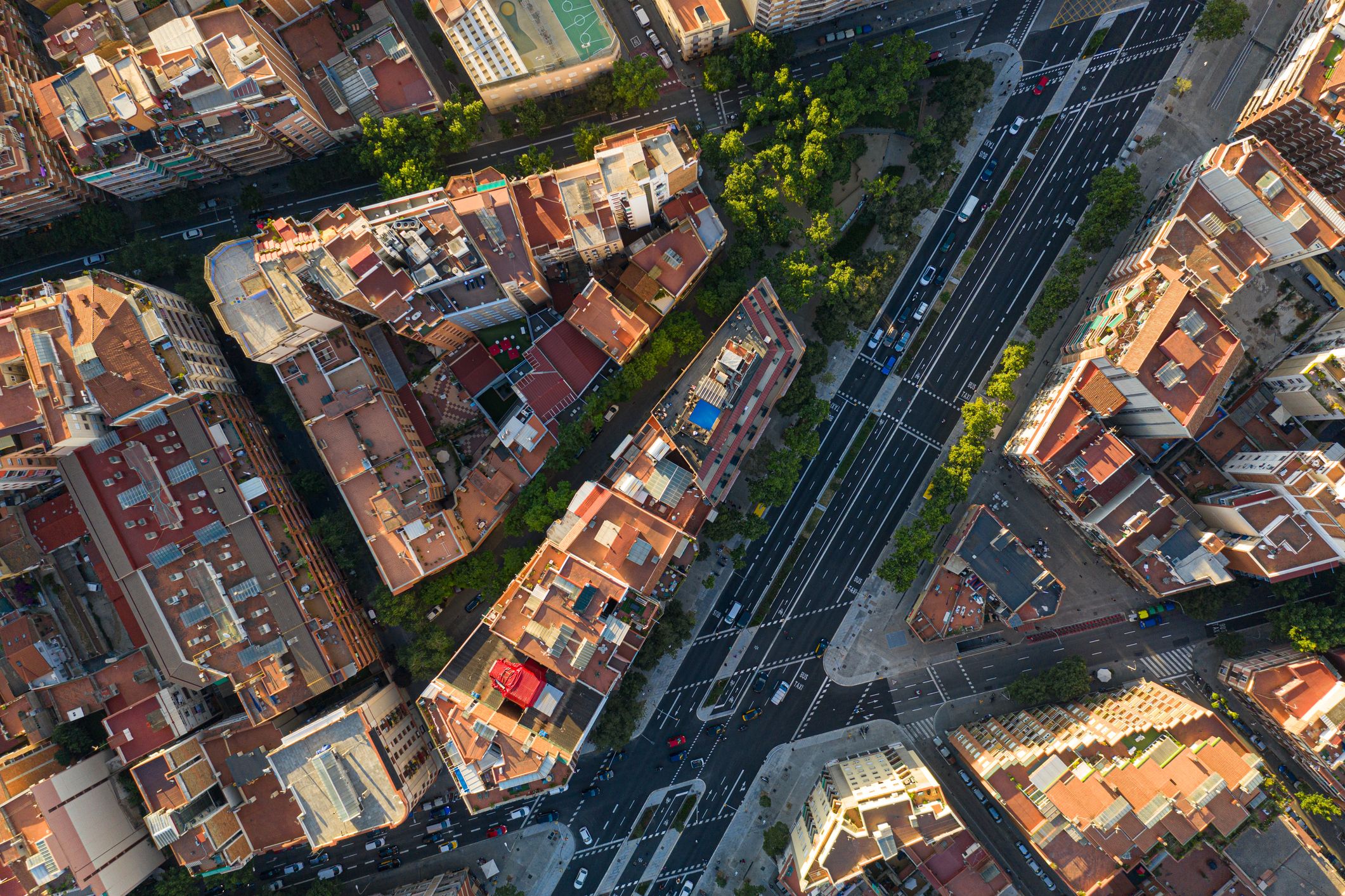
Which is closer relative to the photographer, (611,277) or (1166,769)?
(1166,769)

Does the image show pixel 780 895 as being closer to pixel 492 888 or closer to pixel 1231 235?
pixel 492 888

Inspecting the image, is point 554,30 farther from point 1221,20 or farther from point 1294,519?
point 1294,519

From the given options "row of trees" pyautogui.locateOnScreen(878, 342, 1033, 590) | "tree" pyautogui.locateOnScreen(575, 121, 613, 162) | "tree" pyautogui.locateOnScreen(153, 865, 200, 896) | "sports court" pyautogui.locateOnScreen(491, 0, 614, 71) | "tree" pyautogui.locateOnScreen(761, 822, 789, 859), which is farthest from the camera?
"tree" pyautogui.locateOnScreen(761, 822, 789, 859)

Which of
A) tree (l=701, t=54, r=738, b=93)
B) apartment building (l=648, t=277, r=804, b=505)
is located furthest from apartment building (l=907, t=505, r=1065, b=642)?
tree (l=701, t=54, r=738, b=93)

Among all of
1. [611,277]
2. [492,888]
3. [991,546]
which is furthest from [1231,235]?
[492,888]

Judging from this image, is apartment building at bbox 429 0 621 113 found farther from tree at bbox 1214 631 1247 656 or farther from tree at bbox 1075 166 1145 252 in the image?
tree at bbox 1214 631 1247 656

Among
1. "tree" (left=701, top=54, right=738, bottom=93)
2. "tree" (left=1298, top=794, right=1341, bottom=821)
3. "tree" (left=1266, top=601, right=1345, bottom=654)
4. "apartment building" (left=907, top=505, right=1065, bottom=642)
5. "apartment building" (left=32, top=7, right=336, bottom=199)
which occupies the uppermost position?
"apartment building" (left=32, top=7, right=336, bottom=199)

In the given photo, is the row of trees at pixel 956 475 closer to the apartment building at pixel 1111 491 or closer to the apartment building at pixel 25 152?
the apartment building at pixel 1111 491
